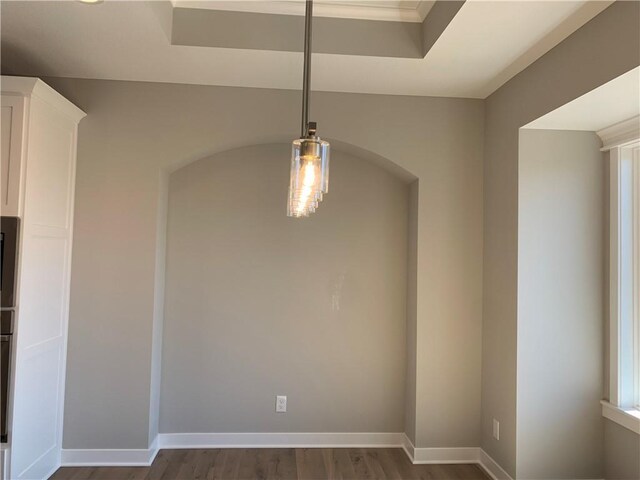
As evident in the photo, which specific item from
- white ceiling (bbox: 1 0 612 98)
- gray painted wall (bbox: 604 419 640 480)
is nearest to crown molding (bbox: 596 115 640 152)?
white ceiling (bbox: 1 0 612 98)

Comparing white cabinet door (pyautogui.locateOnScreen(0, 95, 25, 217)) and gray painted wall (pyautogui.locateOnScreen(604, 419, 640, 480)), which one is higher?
white cabinet door (pyautogui.locateOnScreen(0, 95, 25, 217))

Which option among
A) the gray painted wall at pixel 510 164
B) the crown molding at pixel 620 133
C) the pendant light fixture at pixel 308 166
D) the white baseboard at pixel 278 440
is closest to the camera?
the pendant light fixture at pixel 308 166

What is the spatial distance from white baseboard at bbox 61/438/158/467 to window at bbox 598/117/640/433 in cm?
288

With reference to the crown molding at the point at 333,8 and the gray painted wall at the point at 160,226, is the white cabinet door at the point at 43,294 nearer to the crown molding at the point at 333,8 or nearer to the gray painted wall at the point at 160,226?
the gray painted wall at the point at 160,226

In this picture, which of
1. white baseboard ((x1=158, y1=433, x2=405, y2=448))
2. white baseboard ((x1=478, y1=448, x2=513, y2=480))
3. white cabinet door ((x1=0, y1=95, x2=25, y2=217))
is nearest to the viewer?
white cabinet door ((x1=0, y1=95, x2=25, y2=217))

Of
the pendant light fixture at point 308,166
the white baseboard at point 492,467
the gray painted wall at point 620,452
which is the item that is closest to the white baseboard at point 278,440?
the white baseboard at point 492,467

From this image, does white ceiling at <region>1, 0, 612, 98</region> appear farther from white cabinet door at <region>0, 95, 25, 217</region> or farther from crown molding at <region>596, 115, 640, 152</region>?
crown molding at <region>596, 115, 640, 152</region>

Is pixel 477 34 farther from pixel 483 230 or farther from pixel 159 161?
pixel 159 161

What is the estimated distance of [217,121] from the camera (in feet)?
10.1

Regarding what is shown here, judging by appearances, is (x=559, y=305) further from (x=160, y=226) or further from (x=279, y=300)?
(x=160, y=226)

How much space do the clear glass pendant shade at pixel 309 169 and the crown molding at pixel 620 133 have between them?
6.27ft

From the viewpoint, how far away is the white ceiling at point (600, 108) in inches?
80.5

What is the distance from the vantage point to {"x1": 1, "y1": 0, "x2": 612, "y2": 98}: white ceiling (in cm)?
213

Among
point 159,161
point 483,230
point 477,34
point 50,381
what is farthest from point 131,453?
point 477,34
